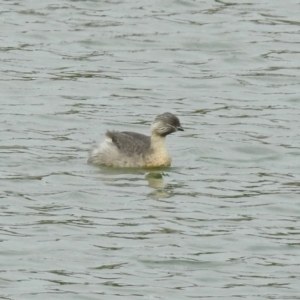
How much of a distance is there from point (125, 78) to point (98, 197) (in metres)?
5.62

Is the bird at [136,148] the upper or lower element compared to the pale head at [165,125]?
lower

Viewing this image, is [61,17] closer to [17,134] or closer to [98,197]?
[17,134]

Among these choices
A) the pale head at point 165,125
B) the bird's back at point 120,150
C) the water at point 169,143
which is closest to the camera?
the water at point 169,143

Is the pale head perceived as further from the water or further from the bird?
the water

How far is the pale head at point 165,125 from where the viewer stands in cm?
1719

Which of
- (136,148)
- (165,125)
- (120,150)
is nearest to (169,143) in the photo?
(165,125)

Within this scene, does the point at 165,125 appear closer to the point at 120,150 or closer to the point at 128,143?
the point at 128,143

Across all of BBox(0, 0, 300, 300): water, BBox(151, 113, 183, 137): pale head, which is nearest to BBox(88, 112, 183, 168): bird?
BBox(151, 113, 183, 137): pale head

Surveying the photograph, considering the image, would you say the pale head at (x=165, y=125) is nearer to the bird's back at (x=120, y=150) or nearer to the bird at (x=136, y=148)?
the bird at (x=136, y=148)

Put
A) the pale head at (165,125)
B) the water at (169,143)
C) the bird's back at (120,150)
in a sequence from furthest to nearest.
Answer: the pale head at (165,125) < the bird's back at (120,150) < the water at (169,143)

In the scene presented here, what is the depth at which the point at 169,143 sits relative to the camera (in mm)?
18234

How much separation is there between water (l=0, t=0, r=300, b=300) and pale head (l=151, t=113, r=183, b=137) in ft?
1.28

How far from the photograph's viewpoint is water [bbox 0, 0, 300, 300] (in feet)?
42.8

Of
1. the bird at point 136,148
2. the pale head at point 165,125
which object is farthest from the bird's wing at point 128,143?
the pale head at point 165,125
